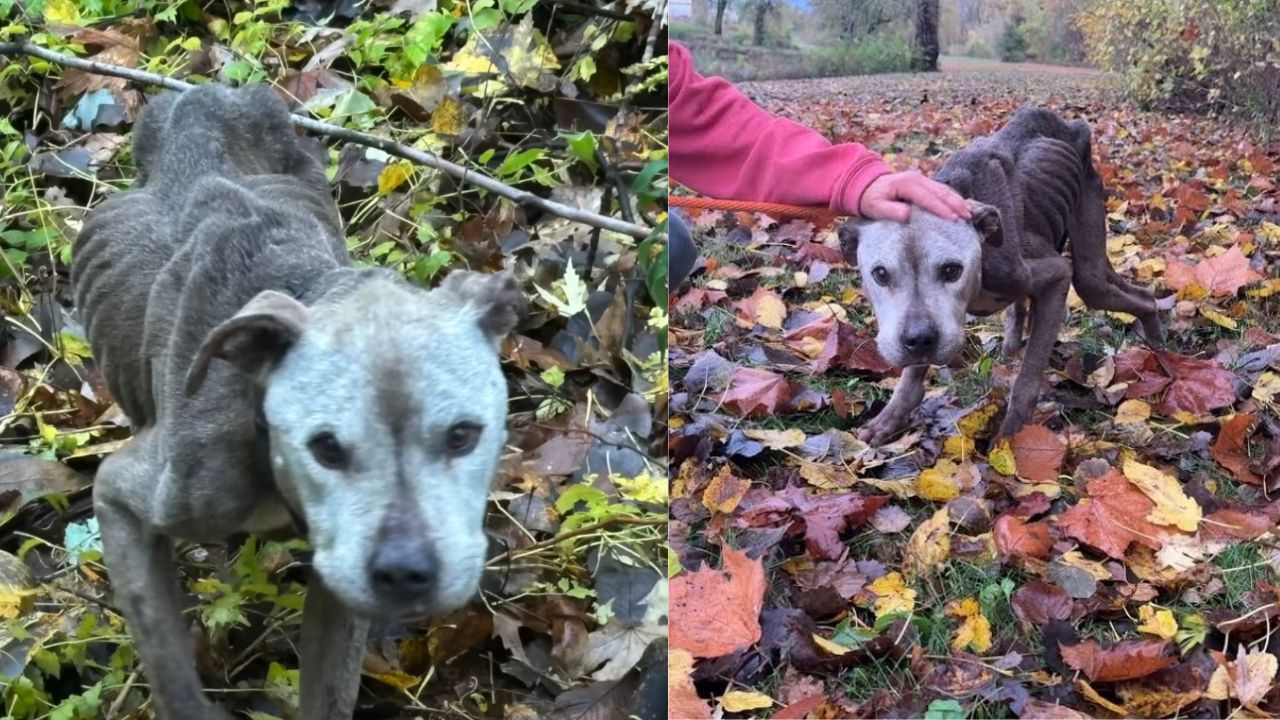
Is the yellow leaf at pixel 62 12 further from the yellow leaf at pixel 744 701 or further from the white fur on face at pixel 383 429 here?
the yellow leaf at pixel 744 701

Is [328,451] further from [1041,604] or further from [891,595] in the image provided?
[1041,604]

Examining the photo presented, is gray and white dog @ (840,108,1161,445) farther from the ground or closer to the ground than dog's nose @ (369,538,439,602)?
farther from the ground

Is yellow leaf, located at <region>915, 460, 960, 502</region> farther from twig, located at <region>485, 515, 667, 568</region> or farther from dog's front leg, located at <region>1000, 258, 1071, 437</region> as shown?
twig, located at <region>485, 515, 667, 568</region>

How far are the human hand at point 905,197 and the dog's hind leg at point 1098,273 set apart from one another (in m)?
0.23

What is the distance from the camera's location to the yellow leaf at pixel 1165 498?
1688mm

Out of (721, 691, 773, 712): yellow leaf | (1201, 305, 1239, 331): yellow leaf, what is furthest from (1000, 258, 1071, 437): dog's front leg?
(721, 691, 773, 712): yellow leaf

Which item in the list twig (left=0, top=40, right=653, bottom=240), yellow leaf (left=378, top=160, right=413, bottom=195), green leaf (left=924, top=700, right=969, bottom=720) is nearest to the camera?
green leaf (left=924, top=700, right=969, bottom=720)

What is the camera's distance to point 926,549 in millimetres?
1696

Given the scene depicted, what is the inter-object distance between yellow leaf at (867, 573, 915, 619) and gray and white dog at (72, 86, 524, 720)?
1.98ft

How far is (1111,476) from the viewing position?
1.74 meters

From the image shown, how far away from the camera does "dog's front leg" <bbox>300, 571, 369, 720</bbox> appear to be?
6.32ft

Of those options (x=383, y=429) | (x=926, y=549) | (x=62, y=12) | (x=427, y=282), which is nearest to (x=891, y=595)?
(x=926, y=549)

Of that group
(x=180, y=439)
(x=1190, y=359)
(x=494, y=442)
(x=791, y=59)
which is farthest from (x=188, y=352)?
(x=1190, y=359)

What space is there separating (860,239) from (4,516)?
178 centimetres
